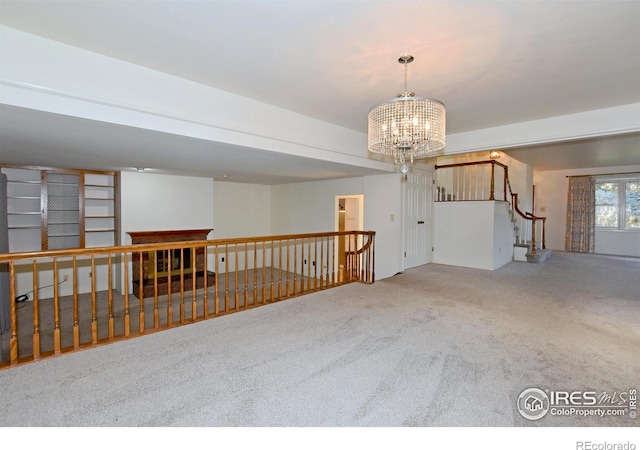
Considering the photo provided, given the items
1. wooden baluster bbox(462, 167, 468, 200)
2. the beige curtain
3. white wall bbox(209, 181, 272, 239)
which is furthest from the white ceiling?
the beige curtain

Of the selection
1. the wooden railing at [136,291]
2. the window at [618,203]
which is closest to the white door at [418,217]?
the wooden railing at [136,291]

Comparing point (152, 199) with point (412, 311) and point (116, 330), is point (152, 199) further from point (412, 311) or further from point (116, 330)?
point (412, 311)

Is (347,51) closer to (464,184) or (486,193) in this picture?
(464,184)

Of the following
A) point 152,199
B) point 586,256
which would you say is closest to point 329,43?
point 152,199

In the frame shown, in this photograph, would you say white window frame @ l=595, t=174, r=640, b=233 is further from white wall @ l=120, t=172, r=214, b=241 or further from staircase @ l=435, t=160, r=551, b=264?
white wall @ l=120, t=172, r=214, b=241

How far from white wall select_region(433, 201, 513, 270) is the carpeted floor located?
2.37 metres

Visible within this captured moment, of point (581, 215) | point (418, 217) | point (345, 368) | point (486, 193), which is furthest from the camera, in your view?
point (581, 215)

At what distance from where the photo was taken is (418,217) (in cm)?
623

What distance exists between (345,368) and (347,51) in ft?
8.04

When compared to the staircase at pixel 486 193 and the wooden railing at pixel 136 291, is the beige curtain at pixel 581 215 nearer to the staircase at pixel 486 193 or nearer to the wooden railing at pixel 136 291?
the staircase at pixel 486 193

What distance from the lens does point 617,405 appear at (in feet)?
6.05

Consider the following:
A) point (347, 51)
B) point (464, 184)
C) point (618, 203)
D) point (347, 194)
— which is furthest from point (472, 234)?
point (618, 203)

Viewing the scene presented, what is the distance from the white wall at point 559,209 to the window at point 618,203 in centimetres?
26

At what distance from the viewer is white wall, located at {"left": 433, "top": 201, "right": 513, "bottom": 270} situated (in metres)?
6.04
